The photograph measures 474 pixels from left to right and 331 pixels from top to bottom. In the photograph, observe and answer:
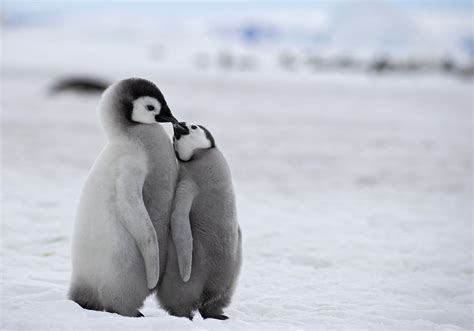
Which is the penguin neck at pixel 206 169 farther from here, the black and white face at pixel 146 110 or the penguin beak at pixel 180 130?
the black and white face at pixel 146 110

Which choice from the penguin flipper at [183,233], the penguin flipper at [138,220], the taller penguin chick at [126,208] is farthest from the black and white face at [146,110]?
the penguin flipper at [183,233]

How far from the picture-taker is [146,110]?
10.0ft

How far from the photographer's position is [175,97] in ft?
57.6

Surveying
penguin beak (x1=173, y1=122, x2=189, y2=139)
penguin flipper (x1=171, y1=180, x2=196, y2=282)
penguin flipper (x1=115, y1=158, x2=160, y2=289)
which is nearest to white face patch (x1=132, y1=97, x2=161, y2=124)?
penguin beak (x1=173, y1=122, x2=189, y2=139)

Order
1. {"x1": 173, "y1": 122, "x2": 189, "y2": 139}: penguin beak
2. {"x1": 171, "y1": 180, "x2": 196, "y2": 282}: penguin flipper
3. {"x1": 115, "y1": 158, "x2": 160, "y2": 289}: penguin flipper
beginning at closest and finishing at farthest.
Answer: {"x1": 115, "y1": 158, "x2": 160, "y2": 289}: penguin flipper → {"x1": 171, "y1": 180, "x2": 196, "y2": 282}: penguin flipper → {"x1": 173, "y1": 122, "x2": 189, "y2": 139}: penguin beak

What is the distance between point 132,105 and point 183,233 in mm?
701

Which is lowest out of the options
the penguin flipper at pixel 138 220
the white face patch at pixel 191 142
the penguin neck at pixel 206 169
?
the penguin flipper at pixel 138 220

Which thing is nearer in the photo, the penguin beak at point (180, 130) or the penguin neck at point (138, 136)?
the penguin neck at point (138, 136)

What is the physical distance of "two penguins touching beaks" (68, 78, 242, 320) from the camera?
115 inches

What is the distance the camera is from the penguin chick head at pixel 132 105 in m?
3.04

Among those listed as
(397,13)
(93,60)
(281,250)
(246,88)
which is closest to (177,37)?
(93,60)

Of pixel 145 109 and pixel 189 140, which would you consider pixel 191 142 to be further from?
pixel 145 109

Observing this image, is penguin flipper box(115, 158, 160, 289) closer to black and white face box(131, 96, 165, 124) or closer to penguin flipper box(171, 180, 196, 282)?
penguin flipper box(171, 180, 196, 282)

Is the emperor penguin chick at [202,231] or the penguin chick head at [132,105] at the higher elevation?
the penguin chick head at [132,105]
